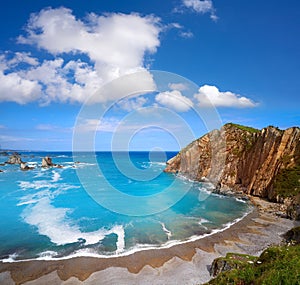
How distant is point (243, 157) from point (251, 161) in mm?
5132

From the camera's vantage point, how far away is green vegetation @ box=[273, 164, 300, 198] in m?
40.5

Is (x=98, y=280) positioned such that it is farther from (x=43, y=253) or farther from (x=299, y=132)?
(x=299, y=132)

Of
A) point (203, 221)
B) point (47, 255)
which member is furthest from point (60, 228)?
point (203, 221)

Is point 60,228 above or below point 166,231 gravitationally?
below

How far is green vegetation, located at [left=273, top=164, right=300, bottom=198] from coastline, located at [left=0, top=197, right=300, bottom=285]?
1673 centimetres

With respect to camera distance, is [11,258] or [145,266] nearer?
[145,266]

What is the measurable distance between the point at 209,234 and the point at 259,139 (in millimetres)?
33025

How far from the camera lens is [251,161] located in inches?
2089

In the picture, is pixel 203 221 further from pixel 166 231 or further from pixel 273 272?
pixel 273 272

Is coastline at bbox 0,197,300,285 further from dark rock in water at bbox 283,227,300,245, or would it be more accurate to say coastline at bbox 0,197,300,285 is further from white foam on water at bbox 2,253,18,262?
dark rock in water at bbox 283,227,300,245

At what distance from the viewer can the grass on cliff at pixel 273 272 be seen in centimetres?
881

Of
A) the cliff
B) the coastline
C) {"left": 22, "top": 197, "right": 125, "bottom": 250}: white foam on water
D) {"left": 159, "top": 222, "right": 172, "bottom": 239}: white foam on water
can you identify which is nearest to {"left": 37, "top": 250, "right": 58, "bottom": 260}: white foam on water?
the coastline

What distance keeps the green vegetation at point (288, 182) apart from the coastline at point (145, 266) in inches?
659

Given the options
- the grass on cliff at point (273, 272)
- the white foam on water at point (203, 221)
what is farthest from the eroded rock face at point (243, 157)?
the grass on cliff at point (273, 272)
